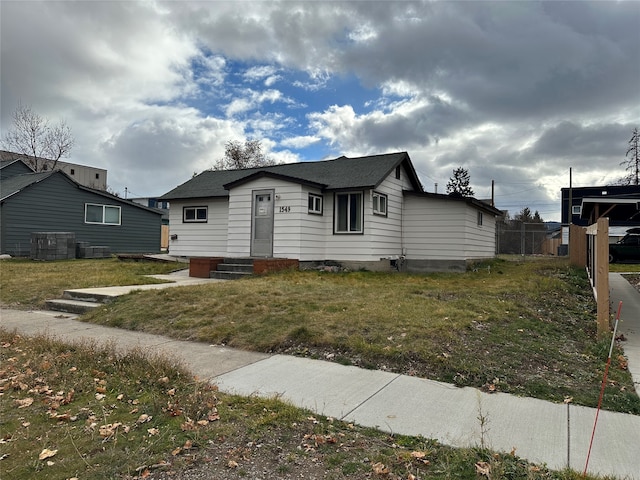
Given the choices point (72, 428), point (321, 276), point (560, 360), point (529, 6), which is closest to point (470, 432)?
point (560, 360)

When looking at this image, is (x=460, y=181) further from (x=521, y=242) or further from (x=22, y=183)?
(x=22, y=183)

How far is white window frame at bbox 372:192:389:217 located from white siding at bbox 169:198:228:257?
5.89m

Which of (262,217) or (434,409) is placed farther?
(262,217)

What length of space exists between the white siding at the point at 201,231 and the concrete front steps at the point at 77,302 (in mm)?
7108

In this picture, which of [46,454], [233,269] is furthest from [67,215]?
[46,454]

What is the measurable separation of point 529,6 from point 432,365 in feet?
30.6

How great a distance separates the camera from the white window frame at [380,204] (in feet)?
47.2

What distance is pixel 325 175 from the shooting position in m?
15.5

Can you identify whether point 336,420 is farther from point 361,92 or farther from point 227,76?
point 227,76

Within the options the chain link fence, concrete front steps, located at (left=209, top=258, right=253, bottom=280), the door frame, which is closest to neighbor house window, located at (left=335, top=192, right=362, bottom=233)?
the door frame

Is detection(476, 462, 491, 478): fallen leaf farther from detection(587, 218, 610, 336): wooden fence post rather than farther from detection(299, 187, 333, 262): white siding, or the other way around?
detection(299, 187, 333, 262): white siding

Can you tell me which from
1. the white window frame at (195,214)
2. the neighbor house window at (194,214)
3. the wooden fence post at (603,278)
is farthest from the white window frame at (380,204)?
the wooden fence post at (603,278)

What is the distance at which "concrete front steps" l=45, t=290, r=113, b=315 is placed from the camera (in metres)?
8.55

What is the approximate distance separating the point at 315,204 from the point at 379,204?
227cm
